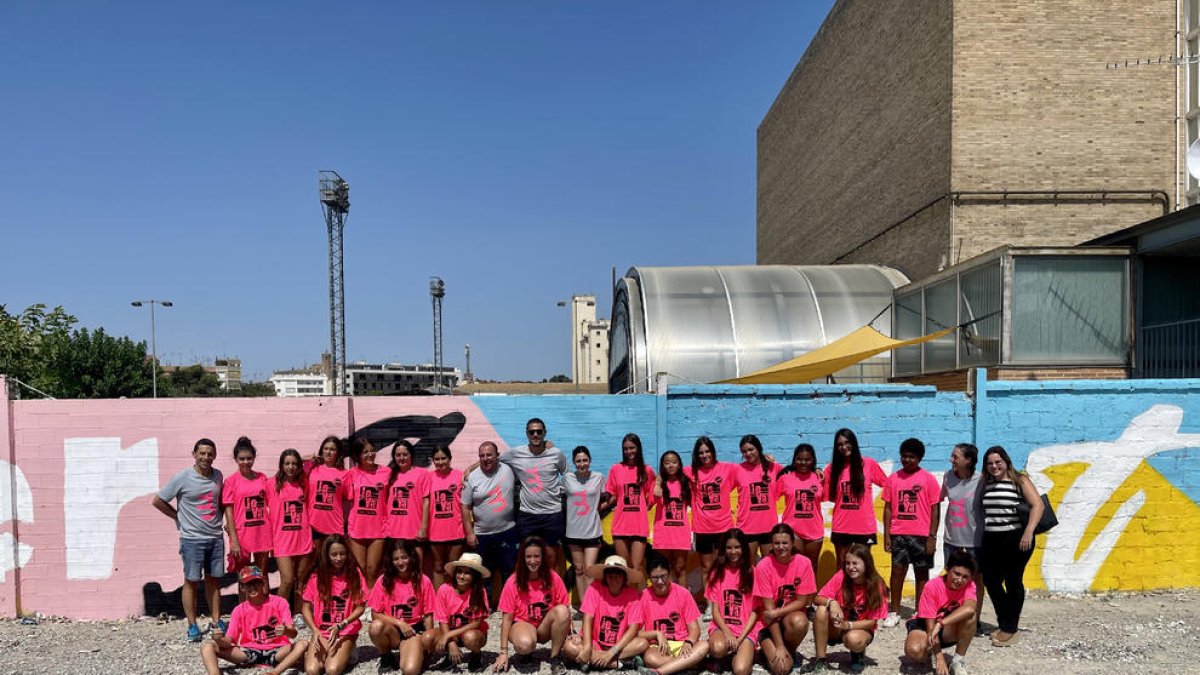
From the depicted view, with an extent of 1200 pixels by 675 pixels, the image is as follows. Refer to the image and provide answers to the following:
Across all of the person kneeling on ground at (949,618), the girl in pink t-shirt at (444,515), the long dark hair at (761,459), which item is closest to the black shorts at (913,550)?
the person kneeling on ground at (949,618)

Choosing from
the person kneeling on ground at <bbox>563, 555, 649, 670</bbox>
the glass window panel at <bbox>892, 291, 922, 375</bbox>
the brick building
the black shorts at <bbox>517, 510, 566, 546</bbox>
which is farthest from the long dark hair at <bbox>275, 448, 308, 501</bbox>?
the brick building

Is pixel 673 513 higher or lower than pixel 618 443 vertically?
lower

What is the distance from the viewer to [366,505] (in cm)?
625

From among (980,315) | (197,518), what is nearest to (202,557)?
(197,518)

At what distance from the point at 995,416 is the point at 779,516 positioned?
95.3 inches

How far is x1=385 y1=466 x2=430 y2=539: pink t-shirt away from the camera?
6.19 metres

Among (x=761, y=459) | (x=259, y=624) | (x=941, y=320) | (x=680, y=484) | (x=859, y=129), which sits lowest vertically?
(x=259, y=624)

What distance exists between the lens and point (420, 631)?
554cm

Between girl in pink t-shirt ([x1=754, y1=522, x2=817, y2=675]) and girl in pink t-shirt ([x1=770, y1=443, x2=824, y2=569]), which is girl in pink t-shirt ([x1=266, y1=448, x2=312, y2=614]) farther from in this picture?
girl in pink t-shirt ([x1=770, y1=443, x2=824, y2=569])

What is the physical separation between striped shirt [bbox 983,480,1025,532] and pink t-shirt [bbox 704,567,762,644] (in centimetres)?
203

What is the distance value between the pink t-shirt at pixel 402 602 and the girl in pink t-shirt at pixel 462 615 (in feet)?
0.35

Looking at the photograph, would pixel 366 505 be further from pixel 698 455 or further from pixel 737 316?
pixel 737 316

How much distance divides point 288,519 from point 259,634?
1.03 metres

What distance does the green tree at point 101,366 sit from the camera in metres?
41.1
